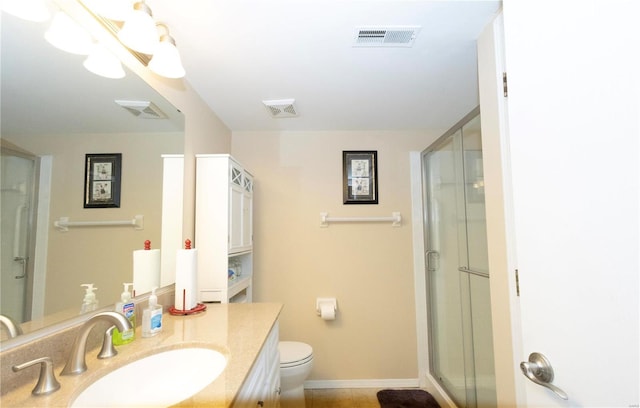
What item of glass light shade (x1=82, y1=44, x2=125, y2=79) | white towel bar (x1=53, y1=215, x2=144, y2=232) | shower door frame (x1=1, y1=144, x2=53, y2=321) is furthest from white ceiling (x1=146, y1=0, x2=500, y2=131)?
white towel bar (x1=53, y1=215, x2=144, y2=232)

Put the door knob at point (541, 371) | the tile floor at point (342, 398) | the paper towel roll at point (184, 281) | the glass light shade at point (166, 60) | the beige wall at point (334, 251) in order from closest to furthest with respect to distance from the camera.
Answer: the door knob at point (541, 371)
the glass light shade at point (166, 60)
the paper towel roll at point (184, 281)
the tile floor at point (342, 398)
the beige wall at point (334, 251)

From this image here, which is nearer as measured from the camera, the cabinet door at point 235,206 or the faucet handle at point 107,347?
the faucet handle at point 107,347

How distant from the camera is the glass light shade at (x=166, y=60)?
119cm

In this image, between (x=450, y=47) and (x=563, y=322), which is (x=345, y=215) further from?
(x=563, y=322)

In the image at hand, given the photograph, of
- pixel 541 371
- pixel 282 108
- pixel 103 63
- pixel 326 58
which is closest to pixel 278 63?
pixel 326 58

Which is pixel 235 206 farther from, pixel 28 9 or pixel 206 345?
pixel 28 9

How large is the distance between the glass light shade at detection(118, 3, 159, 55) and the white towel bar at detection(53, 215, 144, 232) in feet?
2.34

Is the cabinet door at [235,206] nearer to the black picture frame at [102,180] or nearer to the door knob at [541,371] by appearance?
the black picture frame at [102,180]

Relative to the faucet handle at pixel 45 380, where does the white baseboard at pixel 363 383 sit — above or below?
below

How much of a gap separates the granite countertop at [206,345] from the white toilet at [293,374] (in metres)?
0.49

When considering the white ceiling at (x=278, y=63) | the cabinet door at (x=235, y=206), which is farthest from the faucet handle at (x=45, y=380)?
the cabinet door at (x=235, y=206)

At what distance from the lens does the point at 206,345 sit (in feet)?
3.43

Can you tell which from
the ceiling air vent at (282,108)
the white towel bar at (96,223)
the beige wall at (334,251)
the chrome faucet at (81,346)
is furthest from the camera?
the beige wall at (334,251)

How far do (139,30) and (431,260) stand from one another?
241 centimetres
